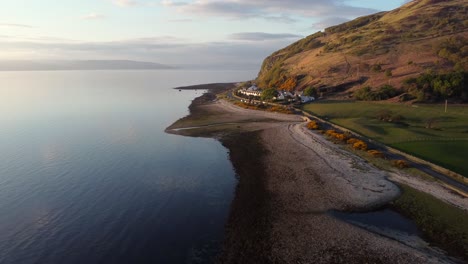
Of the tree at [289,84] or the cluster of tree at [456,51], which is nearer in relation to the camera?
the cluster of tree at [456,51]

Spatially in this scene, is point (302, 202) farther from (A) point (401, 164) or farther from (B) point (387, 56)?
(B) point (387, 56)

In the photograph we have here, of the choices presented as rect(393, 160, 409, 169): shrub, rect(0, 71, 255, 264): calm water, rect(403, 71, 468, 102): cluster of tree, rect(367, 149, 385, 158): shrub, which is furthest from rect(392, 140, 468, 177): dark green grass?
rect(403, 71, 468, 102): cluster of tree

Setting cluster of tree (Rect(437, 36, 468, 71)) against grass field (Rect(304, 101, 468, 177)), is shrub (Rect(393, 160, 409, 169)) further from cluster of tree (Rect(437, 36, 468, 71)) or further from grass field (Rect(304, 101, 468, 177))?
cluster of tree (Rect(437, 36, 468, 71))

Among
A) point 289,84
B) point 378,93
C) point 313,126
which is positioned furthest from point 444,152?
point 289,84

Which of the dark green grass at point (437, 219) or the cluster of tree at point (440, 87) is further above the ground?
the cluster of tree at point (440, 87)

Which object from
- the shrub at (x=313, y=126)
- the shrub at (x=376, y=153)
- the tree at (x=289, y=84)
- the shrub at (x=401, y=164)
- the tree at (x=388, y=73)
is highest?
the tree at (x=388, y=73)

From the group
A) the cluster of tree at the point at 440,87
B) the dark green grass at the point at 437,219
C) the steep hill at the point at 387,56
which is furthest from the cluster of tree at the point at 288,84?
the dark green grass at the point at 437,219

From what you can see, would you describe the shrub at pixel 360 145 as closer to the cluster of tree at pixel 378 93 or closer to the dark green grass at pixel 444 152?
the dark green grass at pixel 444 152
